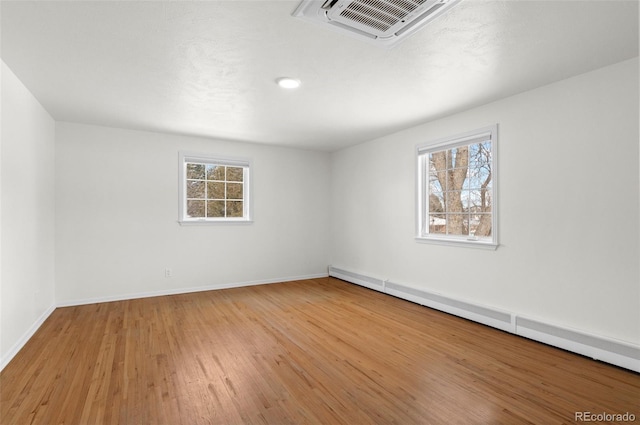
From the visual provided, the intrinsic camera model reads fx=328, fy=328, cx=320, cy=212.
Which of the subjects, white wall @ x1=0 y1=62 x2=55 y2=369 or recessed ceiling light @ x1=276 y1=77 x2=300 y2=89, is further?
recessed ceiling light @ x1=276 y1=77 x2=300 y2=89

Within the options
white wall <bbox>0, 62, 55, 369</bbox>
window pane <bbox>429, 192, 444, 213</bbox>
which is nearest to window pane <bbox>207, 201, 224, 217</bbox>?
white wall <bbox>0, 62, 55, 369</bbox>

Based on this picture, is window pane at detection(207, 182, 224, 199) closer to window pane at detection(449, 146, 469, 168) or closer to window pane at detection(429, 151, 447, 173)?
window pane at detection(429, 151, 447, 173)

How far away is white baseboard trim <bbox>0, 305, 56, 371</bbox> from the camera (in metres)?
2.62

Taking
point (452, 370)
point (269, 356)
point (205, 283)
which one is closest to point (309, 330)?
point (269, 356)

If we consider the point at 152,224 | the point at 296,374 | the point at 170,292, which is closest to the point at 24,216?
the point at 152,224

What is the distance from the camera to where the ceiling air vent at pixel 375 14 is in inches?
73.7

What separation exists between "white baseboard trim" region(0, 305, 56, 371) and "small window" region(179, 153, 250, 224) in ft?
6.28

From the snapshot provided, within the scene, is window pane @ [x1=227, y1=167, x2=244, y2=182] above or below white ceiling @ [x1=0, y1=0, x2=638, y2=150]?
below

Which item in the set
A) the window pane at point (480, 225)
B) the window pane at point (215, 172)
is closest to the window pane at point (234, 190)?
the window pane at point (215, 172)

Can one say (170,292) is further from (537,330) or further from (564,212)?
(564,212)

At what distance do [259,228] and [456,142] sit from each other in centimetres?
341

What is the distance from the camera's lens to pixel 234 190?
558 cm

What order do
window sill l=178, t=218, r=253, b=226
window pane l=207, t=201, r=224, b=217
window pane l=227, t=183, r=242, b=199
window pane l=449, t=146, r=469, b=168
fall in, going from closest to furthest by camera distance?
window pane l=449, t=146, r=469, b=168
window sill l=178, t=218, r=253, b=226
window pane l=207, t=201, r=224, b=217
window pane l=227, t=183, r=242, b=199

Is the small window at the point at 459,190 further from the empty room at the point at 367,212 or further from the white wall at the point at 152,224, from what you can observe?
the white wall at the point at 152,224
